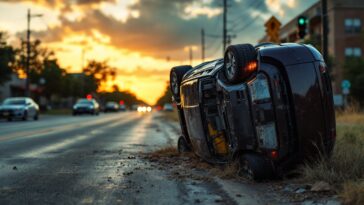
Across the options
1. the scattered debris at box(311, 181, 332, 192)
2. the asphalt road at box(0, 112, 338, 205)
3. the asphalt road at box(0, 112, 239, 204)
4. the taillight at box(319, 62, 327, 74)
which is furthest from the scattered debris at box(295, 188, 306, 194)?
the taillight at box(319, 62, 327, 74)

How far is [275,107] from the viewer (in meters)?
6.82

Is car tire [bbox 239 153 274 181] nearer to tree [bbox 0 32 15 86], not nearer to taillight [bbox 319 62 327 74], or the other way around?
taillight [bbox 319 62 327 74]

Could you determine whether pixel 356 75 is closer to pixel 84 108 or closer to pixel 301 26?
pixel 84 108

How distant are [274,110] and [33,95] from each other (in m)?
81.1

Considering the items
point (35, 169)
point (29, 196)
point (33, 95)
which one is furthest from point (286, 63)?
point (33, 95)

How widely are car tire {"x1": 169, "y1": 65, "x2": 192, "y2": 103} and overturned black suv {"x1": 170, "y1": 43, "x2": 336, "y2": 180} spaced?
9.02ft

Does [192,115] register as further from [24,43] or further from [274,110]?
[24,43]

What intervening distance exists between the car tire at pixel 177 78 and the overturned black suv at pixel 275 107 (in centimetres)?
275

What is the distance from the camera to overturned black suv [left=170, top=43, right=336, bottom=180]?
6.81 m

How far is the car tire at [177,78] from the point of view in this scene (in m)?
10.3

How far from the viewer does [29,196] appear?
631cm

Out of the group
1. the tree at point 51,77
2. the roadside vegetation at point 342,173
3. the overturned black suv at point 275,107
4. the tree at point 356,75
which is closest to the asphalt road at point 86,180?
the overturned black suv at point 275,107

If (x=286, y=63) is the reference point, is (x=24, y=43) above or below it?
above

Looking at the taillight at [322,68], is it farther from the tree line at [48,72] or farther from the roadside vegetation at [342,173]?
the tree line at [48,72]
